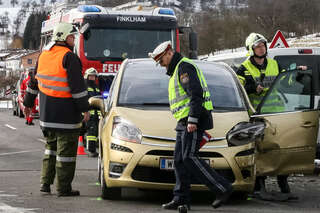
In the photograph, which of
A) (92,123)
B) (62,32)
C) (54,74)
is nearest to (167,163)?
(54,74)

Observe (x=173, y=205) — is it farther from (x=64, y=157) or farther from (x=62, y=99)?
(x=62, y=99)

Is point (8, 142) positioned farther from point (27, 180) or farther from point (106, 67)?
point (27, 180)

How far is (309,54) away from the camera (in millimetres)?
13195

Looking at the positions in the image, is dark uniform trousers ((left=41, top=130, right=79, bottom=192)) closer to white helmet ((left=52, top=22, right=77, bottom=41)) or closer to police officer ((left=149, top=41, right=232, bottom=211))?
white helmet ((left=52, top=22, right=77, bottom=41))

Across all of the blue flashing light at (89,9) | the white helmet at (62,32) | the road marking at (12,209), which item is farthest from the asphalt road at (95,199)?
the blue flashing light at (89,9)

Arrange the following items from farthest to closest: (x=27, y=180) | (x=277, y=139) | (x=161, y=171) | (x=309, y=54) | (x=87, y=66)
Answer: (x=87, y=66)
(x=309, y=54)
(x=27, y=180)
(x=277, y=139)
(x=161, y=171)

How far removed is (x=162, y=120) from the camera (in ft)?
26.3

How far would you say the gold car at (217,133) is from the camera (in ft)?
25.4

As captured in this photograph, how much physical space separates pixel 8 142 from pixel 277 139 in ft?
34.8

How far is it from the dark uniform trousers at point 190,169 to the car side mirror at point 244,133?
0.65 metres

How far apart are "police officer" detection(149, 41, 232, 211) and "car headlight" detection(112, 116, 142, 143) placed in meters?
0.60

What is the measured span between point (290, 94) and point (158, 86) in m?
1.52

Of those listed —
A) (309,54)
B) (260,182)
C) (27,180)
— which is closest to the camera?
(260,182)

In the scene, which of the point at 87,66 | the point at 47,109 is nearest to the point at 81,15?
the point at 87,66
